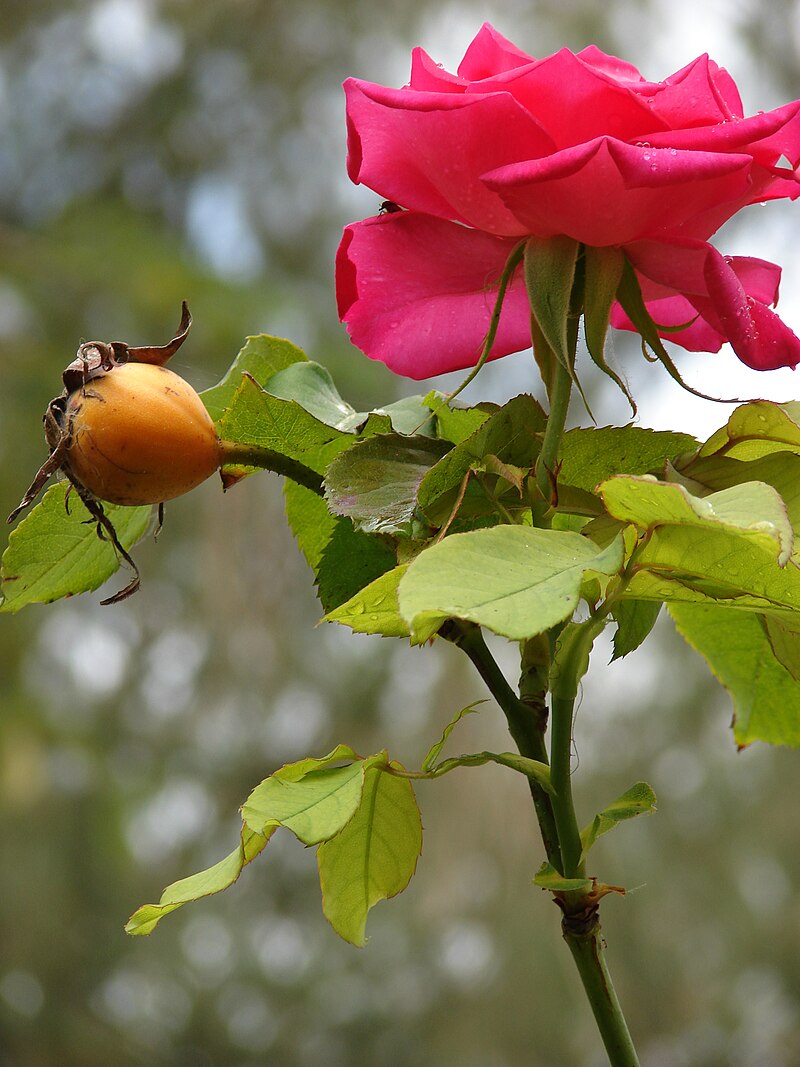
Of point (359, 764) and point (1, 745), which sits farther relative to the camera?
point (1, 745)

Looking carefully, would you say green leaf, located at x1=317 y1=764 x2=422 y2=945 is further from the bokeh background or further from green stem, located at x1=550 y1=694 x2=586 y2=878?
the bokeh background

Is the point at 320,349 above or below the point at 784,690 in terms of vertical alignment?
above

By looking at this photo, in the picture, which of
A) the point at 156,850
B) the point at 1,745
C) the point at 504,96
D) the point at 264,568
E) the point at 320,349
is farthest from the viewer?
the point at 156,850

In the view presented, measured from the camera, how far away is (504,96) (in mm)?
192

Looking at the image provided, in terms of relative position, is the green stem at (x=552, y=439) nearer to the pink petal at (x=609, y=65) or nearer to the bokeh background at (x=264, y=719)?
the pink petal at (x=609, y=65)

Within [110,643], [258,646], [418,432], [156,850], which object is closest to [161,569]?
[110,643]

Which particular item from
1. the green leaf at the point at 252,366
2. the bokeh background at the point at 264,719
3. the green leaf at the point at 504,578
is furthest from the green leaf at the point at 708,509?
the bokeh background at the point at 264,719

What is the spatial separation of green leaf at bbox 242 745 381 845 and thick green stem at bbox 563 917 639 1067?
5 cm

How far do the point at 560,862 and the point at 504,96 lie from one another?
0.47 ft

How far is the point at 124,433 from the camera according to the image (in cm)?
21

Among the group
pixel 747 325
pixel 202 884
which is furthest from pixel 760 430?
pixel 202 884

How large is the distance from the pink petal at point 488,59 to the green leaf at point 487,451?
0.07 m

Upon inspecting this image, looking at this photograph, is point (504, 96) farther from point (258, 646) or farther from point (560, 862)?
point (258, 646)

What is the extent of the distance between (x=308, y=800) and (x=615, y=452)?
0.09 metres
